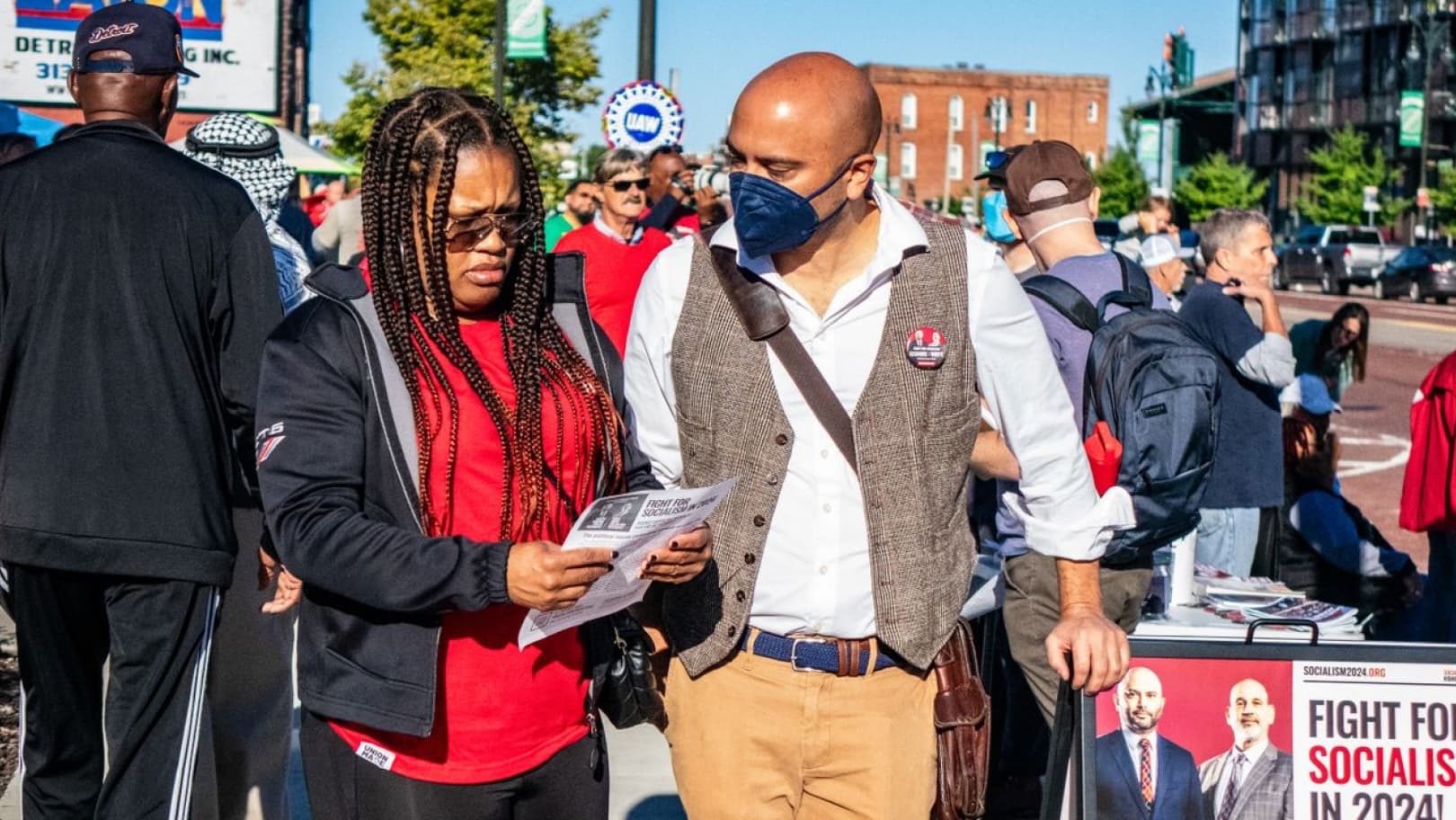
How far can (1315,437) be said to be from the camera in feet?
27.6

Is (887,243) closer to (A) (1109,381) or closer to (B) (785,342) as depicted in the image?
(B) (785,342)

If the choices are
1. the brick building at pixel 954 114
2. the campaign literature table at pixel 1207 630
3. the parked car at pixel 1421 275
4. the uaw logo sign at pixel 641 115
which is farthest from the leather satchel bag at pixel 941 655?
the brick building at pixel 954 114

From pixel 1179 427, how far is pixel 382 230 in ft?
7.62

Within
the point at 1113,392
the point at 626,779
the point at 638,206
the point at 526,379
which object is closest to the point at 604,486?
the point at 526,379

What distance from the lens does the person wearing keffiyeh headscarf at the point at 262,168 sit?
16.5 feet

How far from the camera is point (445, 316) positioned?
116 inches

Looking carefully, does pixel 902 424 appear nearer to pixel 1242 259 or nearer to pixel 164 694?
pixel 164 694

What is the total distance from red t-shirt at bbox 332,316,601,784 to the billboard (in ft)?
32.0

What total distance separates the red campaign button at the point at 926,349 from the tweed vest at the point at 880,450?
1cm

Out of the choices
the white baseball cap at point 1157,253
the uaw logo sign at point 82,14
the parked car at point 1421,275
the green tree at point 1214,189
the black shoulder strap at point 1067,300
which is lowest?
the black shoulder strap at point 1067,300

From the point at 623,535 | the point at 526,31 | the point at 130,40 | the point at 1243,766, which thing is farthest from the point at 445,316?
the point at 526,31

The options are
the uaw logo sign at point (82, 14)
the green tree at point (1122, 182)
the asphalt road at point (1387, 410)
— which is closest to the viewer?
the uaw logo sign at point (82, 14)

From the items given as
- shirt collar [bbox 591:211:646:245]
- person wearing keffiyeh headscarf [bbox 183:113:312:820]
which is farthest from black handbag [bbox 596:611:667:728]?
shirt collar [bbox 591:211:646:245]

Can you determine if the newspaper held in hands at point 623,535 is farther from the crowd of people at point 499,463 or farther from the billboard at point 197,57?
the billboard at point 197,57
